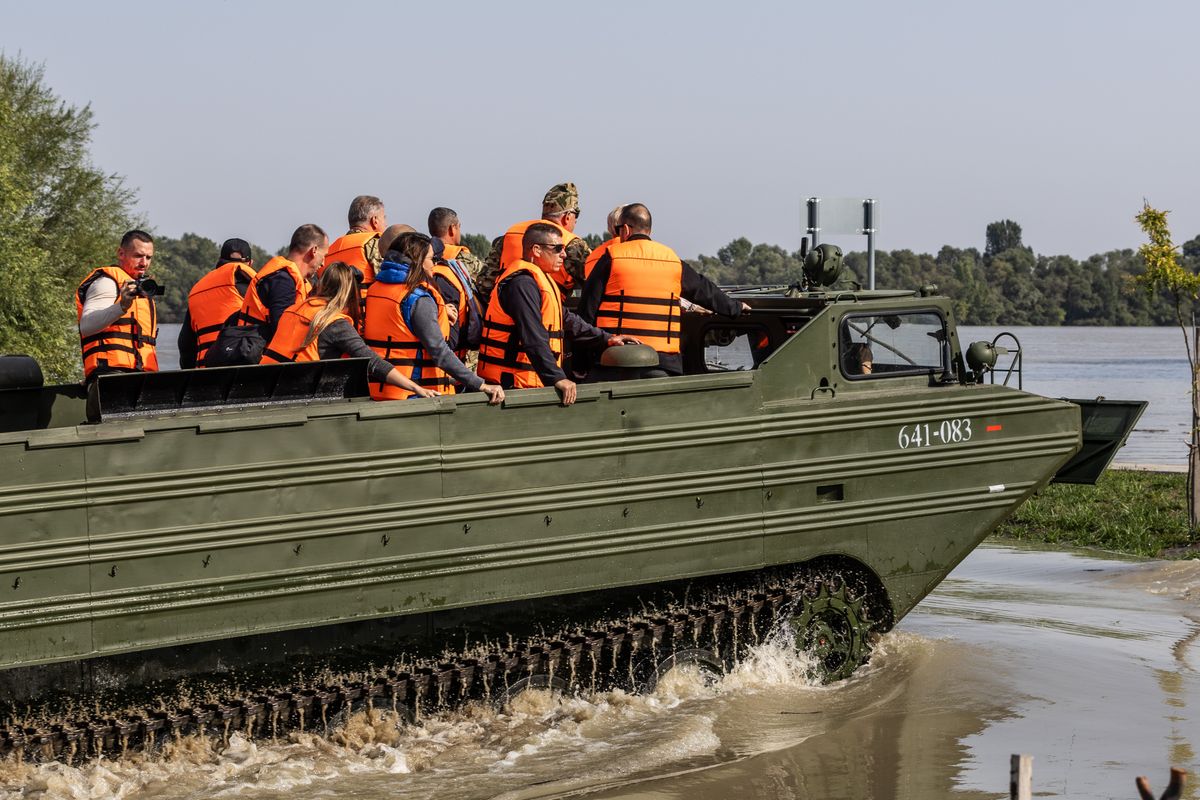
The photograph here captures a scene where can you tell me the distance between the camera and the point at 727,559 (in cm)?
866

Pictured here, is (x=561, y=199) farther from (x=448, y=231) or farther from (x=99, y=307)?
(x=99, y=307)

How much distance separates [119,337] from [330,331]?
1.60 meters

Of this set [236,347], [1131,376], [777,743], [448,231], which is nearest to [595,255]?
[448,231]

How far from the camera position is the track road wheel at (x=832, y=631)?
9.07 meters

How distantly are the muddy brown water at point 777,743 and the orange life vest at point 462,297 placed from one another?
2019 millimetres

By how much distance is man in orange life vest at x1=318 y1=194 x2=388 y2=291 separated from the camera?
9.66 m

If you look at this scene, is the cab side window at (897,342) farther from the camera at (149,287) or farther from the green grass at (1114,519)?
the green grass at (1114,519)

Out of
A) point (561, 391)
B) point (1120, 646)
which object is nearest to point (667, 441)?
point (561, 391)

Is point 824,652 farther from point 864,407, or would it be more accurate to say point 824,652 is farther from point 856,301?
point 856,301

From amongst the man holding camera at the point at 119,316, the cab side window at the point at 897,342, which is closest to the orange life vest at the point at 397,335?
the man holding camera at the point at 119,316

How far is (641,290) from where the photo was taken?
356 inches

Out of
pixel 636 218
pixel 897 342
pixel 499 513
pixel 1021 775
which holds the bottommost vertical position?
pixel 1021 775

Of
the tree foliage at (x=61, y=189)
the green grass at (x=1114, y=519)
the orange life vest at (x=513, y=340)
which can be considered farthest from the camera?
the tree foliage at (x=61, y=189)

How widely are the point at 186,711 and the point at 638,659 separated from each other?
7.99 ft
